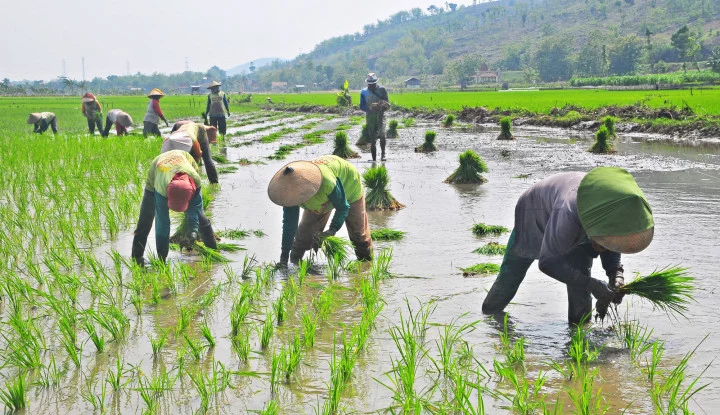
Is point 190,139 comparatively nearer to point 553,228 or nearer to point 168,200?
point 168,200

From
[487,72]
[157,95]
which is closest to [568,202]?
[157,95]

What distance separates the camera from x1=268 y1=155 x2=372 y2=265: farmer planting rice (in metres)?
5.14

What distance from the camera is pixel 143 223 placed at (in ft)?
19.5

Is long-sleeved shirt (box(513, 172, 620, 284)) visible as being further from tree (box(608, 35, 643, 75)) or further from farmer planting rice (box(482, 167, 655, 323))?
tree (box(608, 35, 643, 75))

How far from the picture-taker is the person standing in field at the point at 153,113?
1359cm

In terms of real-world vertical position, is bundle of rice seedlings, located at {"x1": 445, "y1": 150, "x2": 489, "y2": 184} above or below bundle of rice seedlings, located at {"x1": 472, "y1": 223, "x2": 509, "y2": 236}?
above

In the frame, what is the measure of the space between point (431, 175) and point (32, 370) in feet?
30.2

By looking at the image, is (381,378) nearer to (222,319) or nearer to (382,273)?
(222,319)

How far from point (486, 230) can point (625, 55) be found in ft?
362

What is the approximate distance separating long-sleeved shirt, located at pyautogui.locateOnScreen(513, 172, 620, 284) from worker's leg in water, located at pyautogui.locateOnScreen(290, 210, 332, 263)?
5.91 ft

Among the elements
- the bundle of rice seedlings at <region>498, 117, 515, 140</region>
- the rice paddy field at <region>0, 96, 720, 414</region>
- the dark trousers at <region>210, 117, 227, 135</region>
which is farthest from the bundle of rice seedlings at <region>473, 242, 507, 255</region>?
the bundle of rice seedlings at <region>498, 117, 515, 140</region>

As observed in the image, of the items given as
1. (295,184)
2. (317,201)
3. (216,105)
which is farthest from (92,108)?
(295,184)

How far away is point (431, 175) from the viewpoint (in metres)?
12.5

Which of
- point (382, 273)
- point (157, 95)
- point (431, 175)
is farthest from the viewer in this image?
point (157, 95)
